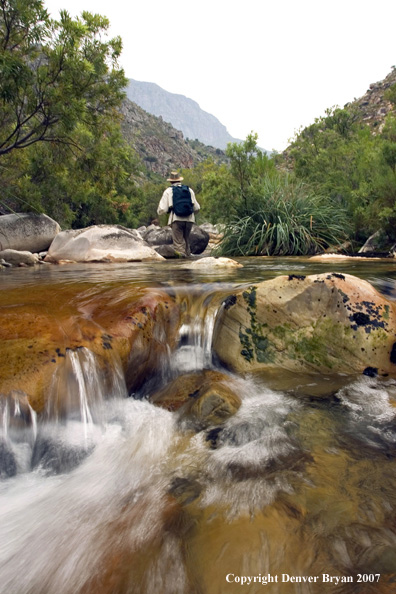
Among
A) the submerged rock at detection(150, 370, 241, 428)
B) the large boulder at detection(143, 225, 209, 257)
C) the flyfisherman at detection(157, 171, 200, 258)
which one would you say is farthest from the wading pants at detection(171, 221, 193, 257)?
the submerged rock at detection(150, 370, 241, 428)

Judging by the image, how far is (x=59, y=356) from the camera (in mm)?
2330

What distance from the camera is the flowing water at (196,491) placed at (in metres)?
1.22

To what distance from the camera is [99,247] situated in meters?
11.0

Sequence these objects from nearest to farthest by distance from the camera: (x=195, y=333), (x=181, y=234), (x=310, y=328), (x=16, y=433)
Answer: (x=16, y=433) < (x=310, y=328) < (x=195, y=333) < (x=181, y=234)

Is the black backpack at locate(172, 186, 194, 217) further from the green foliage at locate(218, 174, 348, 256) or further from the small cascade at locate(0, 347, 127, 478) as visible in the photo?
the small cascade at locate(0, 347, 127, 478)

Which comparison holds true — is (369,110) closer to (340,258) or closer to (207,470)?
(340,258)

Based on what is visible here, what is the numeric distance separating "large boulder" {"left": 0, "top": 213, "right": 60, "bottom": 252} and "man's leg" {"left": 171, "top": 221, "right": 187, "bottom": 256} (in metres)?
5.28

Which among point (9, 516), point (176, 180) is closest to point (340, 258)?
point (176, 180)

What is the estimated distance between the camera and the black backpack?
9672 mm

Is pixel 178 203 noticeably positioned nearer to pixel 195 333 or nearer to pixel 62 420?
pixel 195 333

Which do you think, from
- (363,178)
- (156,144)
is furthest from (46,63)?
(156,144)

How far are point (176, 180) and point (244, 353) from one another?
797 cm

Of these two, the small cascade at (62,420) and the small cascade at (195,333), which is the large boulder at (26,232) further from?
the small cascade at (62,420)

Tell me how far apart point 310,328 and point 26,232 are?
11.9 meters
